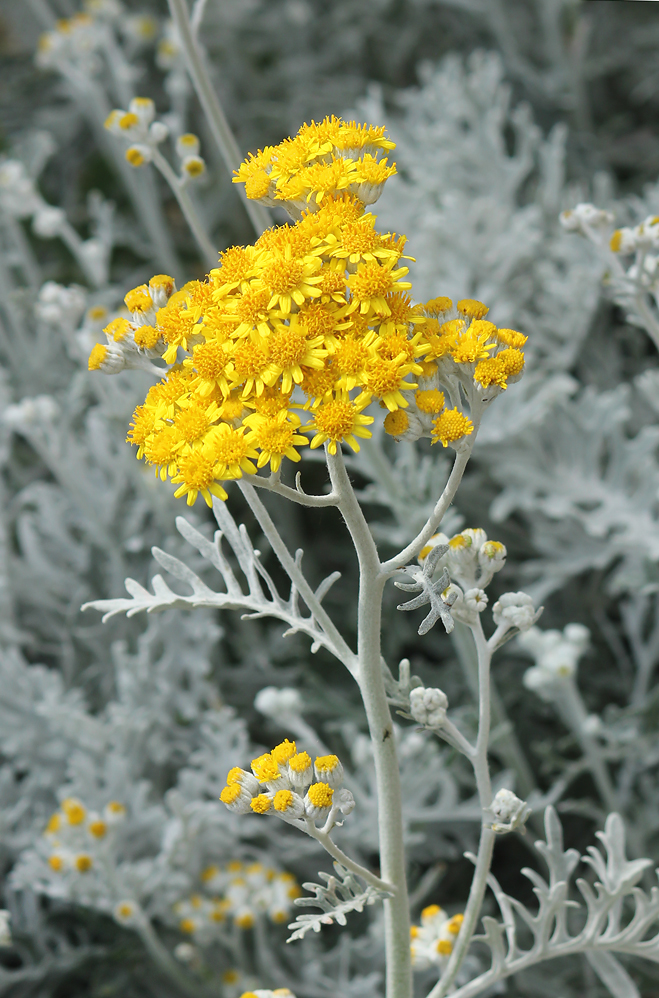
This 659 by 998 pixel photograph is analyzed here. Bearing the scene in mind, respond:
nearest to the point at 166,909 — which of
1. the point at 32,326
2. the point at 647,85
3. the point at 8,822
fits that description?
the point at 8,822

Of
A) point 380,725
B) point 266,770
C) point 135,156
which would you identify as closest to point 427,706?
point 380,725

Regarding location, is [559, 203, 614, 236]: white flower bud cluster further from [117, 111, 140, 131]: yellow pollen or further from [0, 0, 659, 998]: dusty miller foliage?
[117, 111, 140, 131]: yellow pollen

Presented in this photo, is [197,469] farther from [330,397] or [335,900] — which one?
[335,900]

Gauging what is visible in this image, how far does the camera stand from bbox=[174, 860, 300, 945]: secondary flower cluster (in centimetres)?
133

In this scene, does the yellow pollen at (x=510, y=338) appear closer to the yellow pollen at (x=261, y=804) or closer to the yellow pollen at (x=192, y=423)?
the yellow pollen at (x=192, y=423)

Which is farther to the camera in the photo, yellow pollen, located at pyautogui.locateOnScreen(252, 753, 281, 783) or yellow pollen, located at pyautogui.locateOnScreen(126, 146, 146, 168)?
yellow pollen, located at pyautogui.locateOnScreen(126, 146, 146, 168)

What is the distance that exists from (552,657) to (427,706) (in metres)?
0.57

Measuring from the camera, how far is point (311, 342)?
683 mm

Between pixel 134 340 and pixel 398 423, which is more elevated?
pixel 134 340

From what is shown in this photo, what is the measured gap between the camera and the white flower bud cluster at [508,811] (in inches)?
30.9

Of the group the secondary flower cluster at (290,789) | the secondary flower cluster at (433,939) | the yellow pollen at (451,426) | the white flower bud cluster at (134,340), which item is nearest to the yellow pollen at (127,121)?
the white flower bud cluster at (134,340)

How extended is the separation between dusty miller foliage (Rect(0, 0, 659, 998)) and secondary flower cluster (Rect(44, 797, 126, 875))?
0.12 feet

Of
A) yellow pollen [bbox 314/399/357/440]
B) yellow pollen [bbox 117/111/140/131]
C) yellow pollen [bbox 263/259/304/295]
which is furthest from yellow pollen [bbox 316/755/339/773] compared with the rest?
yellow pollen [bbox 117/111/140/131]

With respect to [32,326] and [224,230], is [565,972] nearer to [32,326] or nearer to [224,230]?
[32,326]
